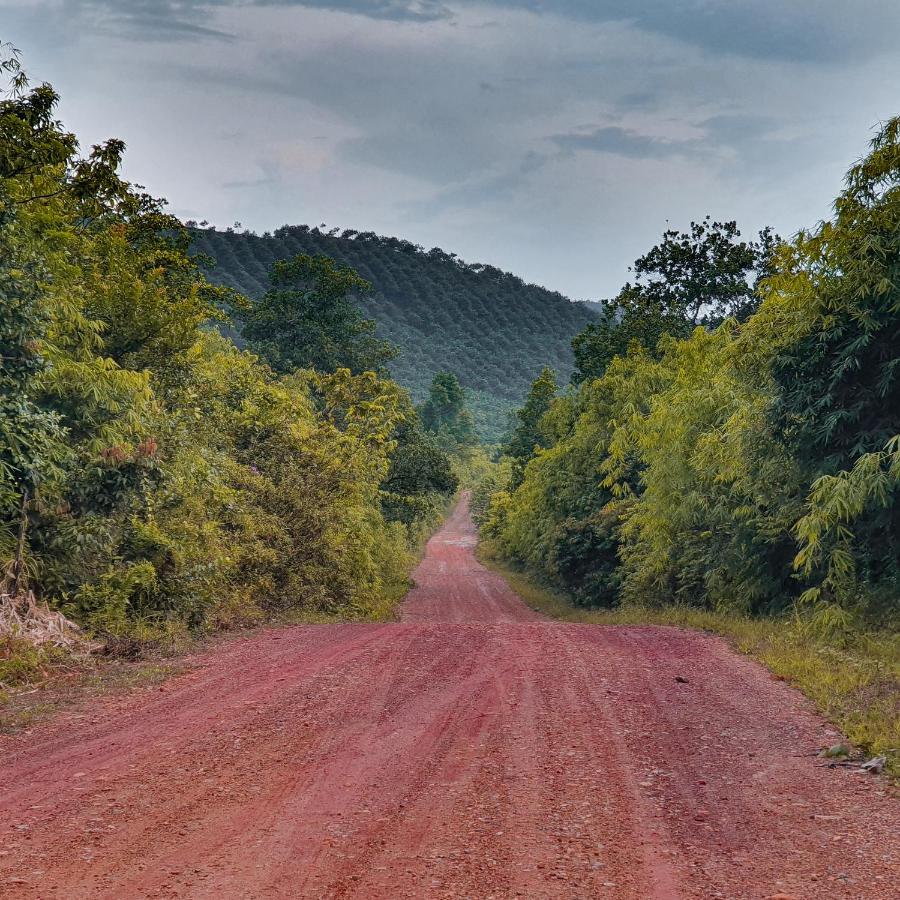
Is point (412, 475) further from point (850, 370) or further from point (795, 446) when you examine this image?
point (850, 370)

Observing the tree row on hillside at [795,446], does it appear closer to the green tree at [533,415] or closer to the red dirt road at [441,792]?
the red dirt road at [441,792]

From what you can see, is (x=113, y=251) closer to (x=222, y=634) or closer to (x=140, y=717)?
(x=222, y=634)

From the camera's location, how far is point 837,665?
10.4 m

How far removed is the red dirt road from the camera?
4512 mm

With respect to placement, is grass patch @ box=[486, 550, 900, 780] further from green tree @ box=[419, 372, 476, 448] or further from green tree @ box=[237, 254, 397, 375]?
green tree @ box=[419, 372, 476, 448]

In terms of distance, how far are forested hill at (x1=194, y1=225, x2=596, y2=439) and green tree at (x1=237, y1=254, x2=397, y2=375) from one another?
63.2 meters

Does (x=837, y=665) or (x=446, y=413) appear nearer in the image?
(x=837, y=665)

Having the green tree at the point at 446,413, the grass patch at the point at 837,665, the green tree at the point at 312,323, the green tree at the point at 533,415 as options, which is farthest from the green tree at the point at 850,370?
the green tree at the point at 446,413

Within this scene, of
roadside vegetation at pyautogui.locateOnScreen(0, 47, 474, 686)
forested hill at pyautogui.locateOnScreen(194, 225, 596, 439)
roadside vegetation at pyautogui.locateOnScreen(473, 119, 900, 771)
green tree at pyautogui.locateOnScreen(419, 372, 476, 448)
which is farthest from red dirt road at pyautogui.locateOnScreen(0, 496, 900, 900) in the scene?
forested hill at pyautogui.locateOnScreen(194, 225, 596, 439)

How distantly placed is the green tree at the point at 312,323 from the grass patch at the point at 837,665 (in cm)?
3177

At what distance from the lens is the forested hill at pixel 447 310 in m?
125

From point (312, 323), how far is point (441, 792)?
141 ft

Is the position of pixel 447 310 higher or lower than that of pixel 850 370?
higher

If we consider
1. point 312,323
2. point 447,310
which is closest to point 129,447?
point 312,323
